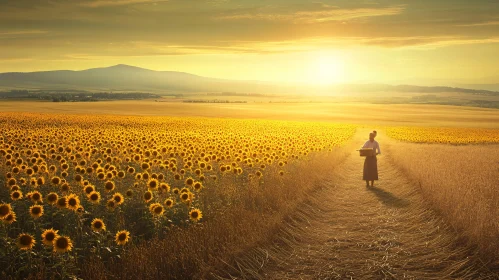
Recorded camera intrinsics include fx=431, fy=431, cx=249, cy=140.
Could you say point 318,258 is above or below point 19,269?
below

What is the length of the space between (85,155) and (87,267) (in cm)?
948

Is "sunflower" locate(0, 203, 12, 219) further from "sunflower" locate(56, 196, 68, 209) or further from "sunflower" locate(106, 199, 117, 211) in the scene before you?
"sunflower" locate(106, 199, 117, 211)

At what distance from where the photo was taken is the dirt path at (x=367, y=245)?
7.39m

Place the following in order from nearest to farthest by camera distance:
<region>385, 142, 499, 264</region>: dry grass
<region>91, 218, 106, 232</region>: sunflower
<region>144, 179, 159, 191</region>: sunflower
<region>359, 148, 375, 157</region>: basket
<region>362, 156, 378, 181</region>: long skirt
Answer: <region>91, 218, 106, 232</region>: sunflower, <region>385, 142, 499, 264</region>: dry grass, <region>144, 179, 159, 191</region>: sunflower, <region>362, 156, 378, 181</region>: long skirt, <region>359, 148, 375, 157</region>: basket

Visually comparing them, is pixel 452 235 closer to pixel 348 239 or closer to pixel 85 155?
pixel 348 239

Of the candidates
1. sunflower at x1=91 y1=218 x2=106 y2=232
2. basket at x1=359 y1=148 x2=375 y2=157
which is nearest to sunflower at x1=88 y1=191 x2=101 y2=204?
sunflower at x1=91 y1=218 x2=106 y2=232

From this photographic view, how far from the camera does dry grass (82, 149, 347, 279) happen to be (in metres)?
6.58

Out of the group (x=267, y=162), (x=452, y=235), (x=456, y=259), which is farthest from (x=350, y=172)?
(x=456, y=259)

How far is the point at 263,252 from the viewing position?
8070 millimetres

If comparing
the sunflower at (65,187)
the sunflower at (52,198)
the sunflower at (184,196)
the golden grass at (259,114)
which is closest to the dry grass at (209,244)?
the sunflower at (184,196)

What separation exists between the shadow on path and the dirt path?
27 mm

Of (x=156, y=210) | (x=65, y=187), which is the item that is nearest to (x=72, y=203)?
(x=156, y=210)

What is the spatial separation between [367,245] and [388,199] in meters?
4.85

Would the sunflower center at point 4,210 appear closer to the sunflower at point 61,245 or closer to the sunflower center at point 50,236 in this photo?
the sunflower center at point 50,236
